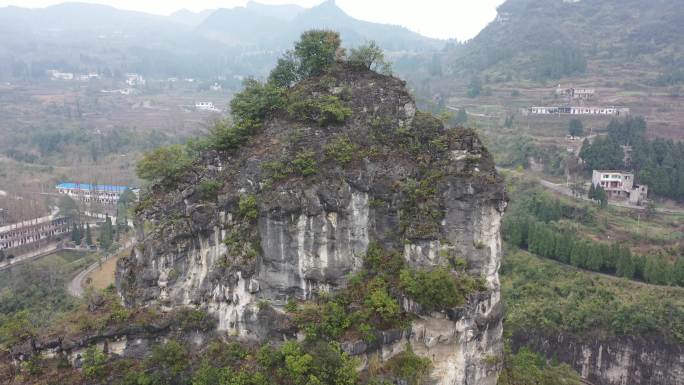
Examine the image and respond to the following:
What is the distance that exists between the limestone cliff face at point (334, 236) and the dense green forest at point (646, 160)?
1395 inches

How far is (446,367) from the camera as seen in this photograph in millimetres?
18703

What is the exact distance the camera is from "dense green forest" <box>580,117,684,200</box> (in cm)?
4584

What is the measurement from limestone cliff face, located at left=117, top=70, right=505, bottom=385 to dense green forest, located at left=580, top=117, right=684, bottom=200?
1395 inches

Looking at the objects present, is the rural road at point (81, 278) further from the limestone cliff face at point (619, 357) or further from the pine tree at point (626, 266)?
the pine tree at point (626, 266)

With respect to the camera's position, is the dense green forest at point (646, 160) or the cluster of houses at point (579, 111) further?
the cluster of houses at point (579, 111)

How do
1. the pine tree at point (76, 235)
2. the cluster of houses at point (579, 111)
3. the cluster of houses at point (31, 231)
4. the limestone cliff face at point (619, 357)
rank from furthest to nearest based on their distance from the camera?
the cluster of houses at point (579, 111)
the pine tree at point (76, 235)
the cluster of houses at point (31, 231)
the limestone cliff face at point (619, 357)

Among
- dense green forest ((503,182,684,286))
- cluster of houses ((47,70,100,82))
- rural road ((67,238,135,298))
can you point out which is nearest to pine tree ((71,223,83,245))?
rural road ((67,238,135,298))

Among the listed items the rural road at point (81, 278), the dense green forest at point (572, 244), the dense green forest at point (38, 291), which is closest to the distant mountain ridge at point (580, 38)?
the dense green forest at point (572, 244)

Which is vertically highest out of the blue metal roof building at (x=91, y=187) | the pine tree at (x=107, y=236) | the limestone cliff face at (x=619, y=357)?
the blue metal roof building at (x=91, y=187)

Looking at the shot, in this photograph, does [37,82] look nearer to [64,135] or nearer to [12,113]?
[12,113]

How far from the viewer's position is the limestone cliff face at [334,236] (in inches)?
735

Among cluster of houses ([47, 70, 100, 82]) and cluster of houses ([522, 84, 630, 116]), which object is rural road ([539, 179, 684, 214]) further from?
cluster of houses ([47, 70, 100, 82])

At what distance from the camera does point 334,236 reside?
1925 cm

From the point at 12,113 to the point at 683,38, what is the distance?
121157mm
